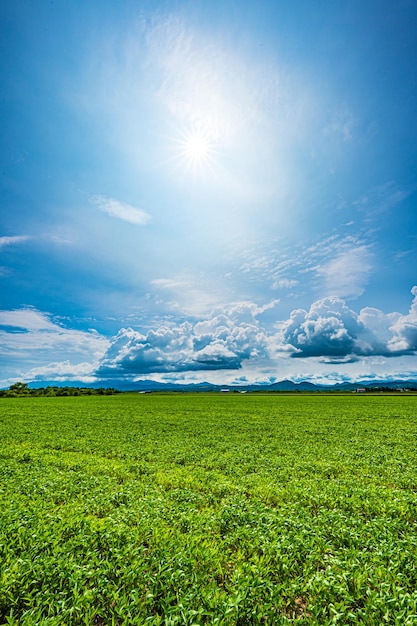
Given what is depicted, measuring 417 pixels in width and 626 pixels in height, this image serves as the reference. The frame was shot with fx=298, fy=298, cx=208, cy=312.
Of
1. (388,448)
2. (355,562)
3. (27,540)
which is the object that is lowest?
(388,448)

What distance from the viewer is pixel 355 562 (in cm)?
627

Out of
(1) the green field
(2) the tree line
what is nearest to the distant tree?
(2) the tree line

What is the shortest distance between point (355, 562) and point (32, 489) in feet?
35.1

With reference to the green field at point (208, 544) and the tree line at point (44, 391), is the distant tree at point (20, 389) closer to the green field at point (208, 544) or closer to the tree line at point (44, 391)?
the tree line at point (44, 391)

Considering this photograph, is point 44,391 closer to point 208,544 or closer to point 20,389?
point 20,389

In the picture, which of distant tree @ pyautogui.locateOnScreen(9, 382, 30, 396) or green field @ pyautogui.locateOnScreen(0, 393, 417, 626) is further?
distant tree @ pyautogui.locateOnScreen(9, 382, 30, 396)

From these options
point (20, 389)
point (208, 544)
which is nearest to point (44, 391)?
point (20, 389)

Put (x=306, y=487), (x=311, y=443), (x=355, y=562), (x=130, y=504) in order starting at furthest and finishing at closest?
(x=311, y=443) → (x=306, y=487) → (x=130, y=504) → (x=355, y=562)

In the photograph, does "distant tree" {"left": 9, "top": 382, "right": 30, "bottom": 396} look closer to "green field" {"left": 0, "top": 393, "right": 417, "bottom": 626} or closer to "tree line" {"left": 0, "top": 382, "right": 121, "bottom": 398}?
"tree line" {"left": 0, "top": 382, "right": 121, "bottom": 398}

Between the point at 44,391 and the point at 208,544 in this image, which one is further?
the point at 44,391

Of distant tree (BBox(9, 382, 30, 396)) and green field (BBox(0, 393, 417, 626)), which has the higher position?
distant tree (BBox(9, 382, 30, 396))

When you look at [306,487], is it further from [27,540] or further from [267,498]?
[27,540]

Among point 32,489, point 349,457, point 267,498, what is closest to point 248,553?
point 267,498

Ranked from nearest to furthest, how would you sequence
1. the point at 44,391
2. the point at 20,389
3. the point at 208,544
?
1. the point at 208,544
2. the point at 20,389
3. the point at 44,391
